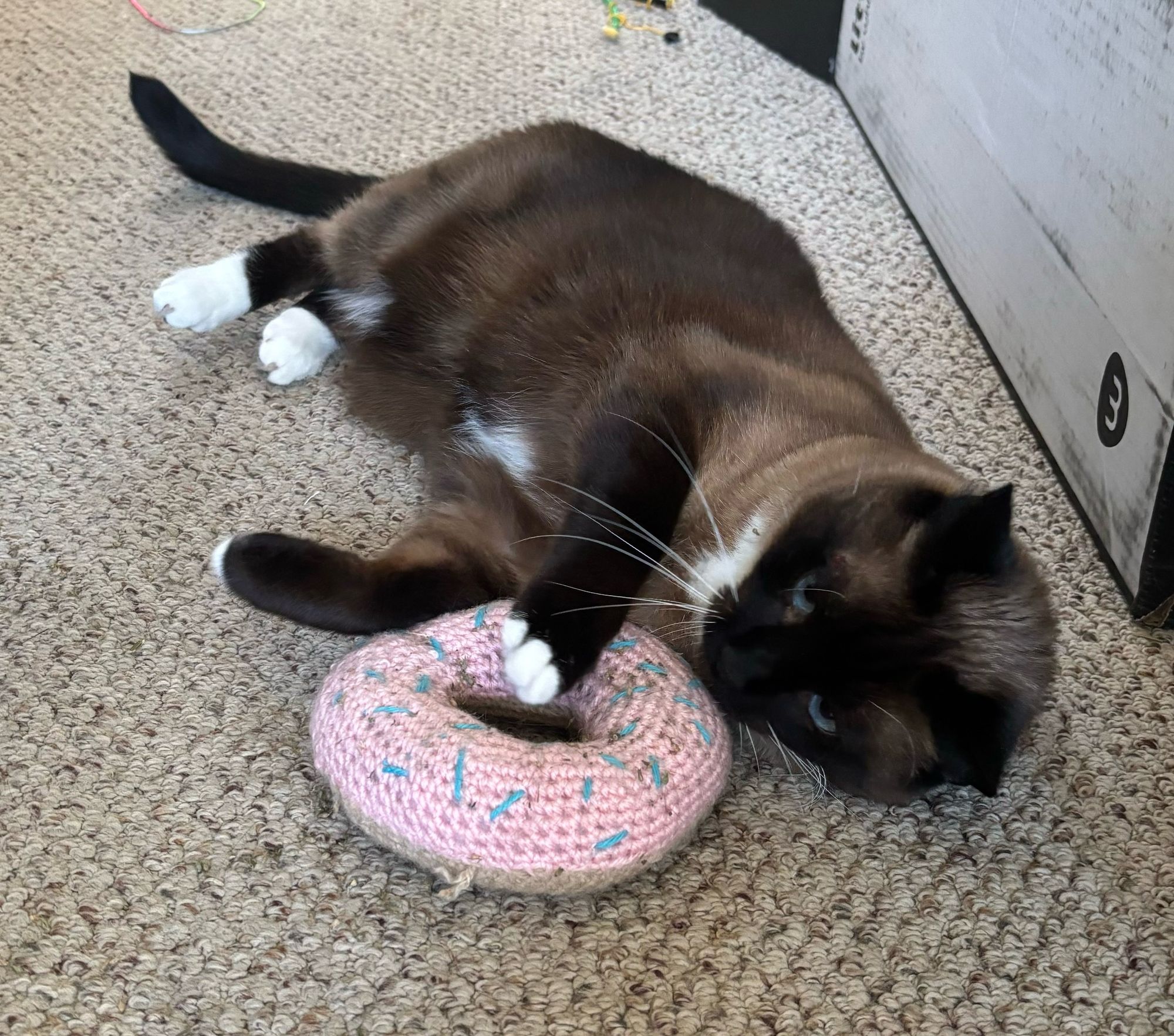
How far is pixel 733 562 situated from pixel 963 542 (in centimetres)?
22

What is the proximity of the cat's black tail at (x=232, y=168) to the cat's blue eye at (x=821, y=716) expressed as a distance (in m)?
1.04

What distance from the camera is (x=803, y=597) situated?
3.17 ft

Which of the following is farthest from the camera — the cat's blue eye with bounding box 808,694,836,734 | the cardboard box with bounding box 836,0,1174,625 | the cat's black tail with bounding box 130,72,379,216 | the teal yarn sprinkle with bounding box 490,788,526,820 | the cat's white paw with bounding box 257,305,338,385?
the cat's black tail with bounding box 130,72,379,216

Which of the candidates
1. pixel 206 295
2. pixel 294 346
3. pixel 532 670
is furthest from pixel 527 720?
pixel 206 295

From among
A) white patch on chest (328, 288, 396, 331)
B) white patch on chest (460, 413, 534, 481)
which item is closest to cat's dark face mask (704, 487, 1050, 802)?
white patch on chest (460, 413, 534, 481)

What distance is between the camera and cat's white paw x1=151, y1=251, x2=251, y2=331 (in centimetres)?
144

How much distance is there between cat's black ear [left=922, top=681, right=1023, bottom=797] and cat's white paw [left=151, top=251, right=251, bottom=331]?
3.33 ft

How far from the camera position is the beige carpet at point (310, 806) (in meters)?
0.89

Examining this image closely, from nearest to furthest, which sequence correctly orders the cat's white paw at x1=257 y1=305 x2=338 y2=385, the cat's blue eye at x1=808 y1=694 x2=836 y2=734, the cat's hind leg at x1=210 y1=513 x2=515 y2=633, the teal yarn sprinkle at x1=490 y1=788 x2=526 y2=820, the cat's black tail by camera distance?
the teal yarn sprinkle at x1=490 y1=788 x2=526 y2=820
the cat's blue eye at x1=808 y1=694 x2=836 y2=734
the cat's hind leg at x1=210 y1=513 x2=515 y2=633
the cat's white paw at x1=257 y1=305 x2=338 y2=385
the cat's black tail

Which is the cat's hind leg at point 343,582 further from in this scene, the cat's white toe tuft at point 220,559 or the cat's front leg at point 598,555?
the cat's front leg at point 598,555

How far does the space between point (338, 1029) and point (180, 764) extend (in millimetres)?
296

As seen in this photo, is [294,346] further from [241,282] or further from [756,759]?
[756,759]

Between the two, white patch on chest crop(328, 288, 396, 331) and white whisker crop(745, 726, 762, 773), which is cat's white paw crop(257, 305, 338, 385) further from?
white whisker crop(745, 726, 762, 773)

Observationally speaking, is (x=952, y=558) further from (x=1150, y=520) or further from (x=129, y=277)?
(x=129, y=277)
